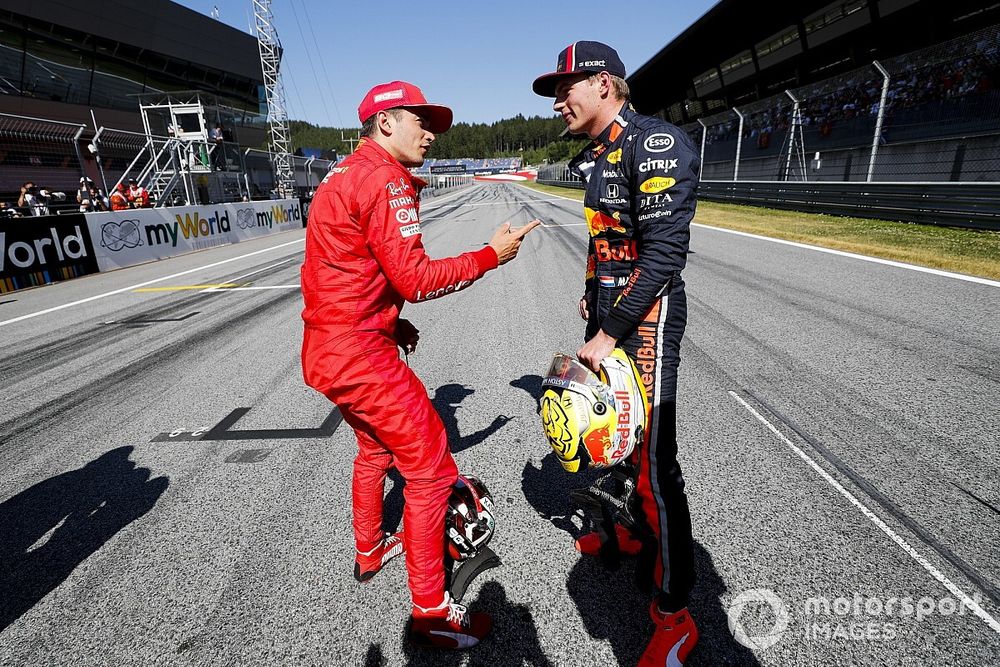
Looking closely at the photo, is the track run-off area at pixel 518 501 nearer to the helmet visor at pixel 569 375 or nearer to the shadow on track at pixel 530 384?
the shadow on track at pixel 530 384

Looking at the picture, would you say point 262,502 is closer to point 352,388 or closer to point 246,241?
point 352,388

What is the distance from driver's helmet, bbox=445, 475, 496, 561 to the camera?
2.21 m

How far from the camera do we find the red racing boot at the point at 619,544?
232 cm

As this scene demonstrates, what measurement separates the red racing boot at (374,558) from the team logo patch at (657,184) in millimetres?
1984

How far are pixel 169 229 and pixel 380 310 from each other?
15.5 metres

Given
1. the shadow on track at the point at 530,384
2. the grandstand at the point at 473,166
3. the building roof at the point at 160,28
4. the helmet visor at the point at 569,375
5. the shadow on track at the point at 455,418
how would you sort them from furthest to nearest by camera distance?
the grandstand at the point at 473,166
the building roof at the point at 160,28
the shadow on track at the point at 530,384
the shadow on track at the point at 455,418
the helmet visor at the point at 569,375

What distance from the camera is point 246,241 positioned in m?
17.8

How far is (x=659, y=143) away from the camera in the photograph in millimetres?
1752

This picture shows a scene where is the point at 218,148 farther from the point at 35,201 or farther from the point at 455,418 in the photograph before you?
the point at 455,418

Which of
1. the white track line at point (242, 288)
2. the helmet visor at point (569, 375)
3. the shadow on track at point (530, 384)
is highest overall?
the helmet visor at point (569, 375)

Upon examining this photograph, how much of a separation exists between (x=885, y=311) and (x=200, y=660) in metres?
7.12

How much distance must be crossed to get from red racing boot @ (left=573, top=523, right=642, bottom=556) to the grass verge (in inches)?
314

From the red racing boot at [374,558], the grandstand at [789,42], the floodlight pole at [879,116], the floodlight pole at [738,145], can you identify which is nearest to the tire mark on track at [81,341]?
the red racing boot at [374,558]

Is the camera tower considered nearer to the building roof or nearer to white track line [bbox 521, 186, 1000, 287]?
the building roof
